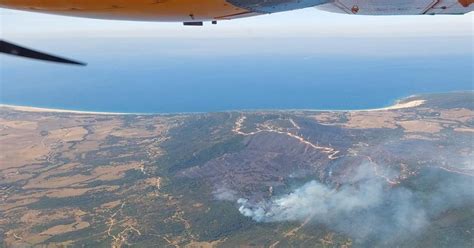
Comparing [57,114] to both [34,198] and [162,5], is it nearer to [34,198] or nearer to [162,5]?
[34,198]

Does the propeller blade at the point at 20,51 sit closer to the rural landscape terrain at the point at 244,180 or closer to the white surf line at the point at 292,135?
the rural landscape terrain at the point at 244,180

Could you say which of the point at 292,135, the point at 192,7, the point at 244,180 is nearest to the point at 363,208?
the point at 244,180

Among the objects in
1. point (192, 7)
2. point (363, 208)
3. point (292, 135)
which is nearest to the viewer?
point (192, 7)

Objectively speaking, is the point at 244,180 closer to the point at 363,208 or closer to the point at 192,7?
the point at 363,208

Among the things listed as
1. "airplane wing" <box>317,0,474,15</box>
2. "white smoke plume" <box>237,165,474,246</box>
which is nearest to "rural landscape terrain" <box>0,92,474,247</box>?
"white smoke plume" <box>237,165,474,246</box>

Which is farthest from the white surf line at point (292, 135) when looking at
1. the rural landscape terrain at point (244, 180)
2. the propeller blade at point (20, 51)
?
the propeller blade at point (20, 51)

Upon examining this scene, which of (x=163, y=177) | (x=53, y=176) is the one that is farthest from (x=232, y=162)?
(x=53, y=176)
